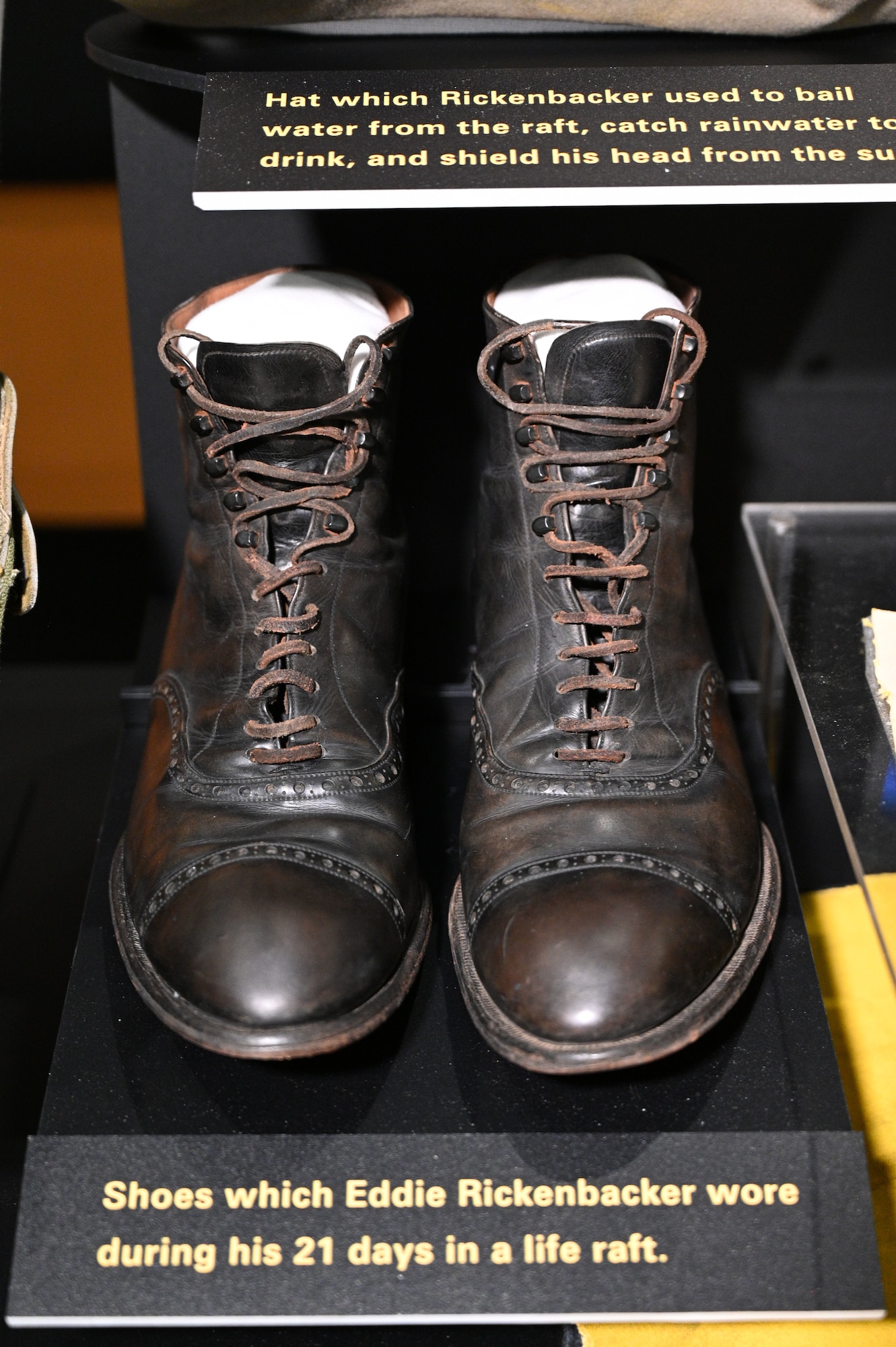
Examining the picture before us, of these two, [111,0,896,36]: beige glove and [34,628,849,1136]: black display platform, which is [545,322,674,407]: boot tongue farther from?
[34,628,849,1136]: black display platform

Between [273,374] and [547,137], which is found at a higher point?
[547,137]

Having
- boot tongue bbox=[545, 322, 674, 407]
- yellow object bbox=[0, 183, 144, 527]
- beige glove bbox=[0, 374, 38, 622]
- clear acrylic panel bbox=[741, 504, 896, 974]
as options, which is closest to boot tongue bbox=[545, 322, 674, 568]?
boot tongue bbox=[545, 322, 674, 407]

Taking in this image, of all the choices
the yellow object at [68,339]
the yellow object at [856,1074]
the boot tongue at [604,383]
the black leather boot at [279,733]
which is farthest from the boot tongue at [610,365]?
the yellow object at [68,339]

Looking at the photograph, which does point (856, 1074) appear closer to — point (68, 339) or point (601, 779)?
point (601, 779)

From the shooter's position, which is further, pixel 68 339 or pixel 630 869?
pixel 68 339

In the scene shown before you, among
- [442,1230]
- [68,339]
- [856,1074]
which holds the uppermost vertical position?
[68,339]

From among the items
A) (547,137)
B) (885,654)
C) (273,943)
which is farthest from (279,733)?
(885,654)

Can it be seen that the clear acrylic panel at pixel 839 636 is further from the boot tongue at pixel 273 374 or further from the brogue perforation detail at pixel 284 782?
the boot tongue at pixel 273 374

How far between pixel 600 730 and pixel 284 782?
0.69 ft

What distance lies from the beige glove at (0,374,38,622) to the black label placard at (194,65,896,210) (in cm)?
23

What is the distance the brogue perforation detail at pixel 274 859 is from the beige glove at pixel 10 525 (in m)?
0.25

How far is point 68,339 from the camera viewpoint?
1.68 metres

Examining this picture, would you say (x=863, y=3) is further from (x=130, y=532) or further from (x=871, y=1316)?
(x=130, y=532)

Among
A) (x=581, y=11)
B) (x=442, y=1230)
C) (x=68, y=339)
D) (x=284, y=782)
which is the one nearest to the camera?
(x=442, y=1230)
